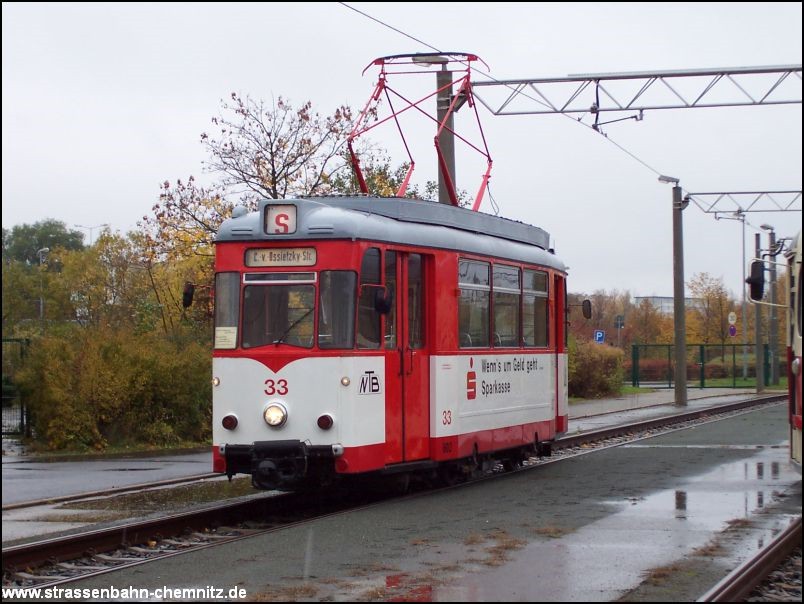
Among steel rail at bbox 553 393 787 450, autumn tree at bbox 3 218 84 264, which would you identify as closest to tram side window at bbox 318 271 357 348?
steel rail at bbox 553 393 787 450

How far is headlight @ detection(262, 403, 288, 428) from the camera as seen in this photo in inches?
511

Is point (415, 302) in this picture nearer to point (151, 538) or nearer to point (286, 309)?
point (286, 309)

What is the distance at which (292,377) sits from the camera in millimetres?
13047

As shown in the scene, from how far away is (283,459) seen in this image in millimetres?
12914

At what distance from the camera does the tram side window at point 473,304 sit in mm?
15188

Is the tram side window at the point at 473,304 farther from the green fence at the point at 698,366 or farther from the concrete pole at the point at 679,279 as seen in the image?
the green fence at the point at 698,366

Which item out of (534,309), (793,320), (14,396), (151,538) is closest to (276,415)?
(151,538)

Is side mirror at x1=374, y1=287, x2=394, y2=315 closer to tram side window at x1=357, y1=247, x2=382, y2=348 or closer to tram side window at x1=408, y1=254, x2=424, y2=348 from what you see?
tram side window at x1=357, y1=247, x2=382, y2=348

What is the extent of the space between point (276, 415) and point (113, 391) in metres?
10.4

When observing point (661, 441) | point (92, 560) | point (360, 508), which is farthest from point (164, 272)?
point (92, 560)

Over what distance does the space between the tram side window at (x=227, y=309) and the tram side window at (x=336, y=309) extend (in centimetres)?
102

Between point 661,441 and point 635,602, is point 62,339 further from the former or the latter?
point 635,602

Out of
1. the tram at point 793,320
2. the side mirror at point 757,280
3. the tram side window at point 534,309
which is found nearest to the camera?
the tram at point 793,320

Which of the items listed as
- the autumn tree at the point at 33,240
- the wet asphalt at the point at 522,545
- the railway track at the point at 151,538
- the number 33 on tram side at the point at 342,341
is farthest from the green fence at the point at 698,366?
the autumn tree at the point at 33,240
